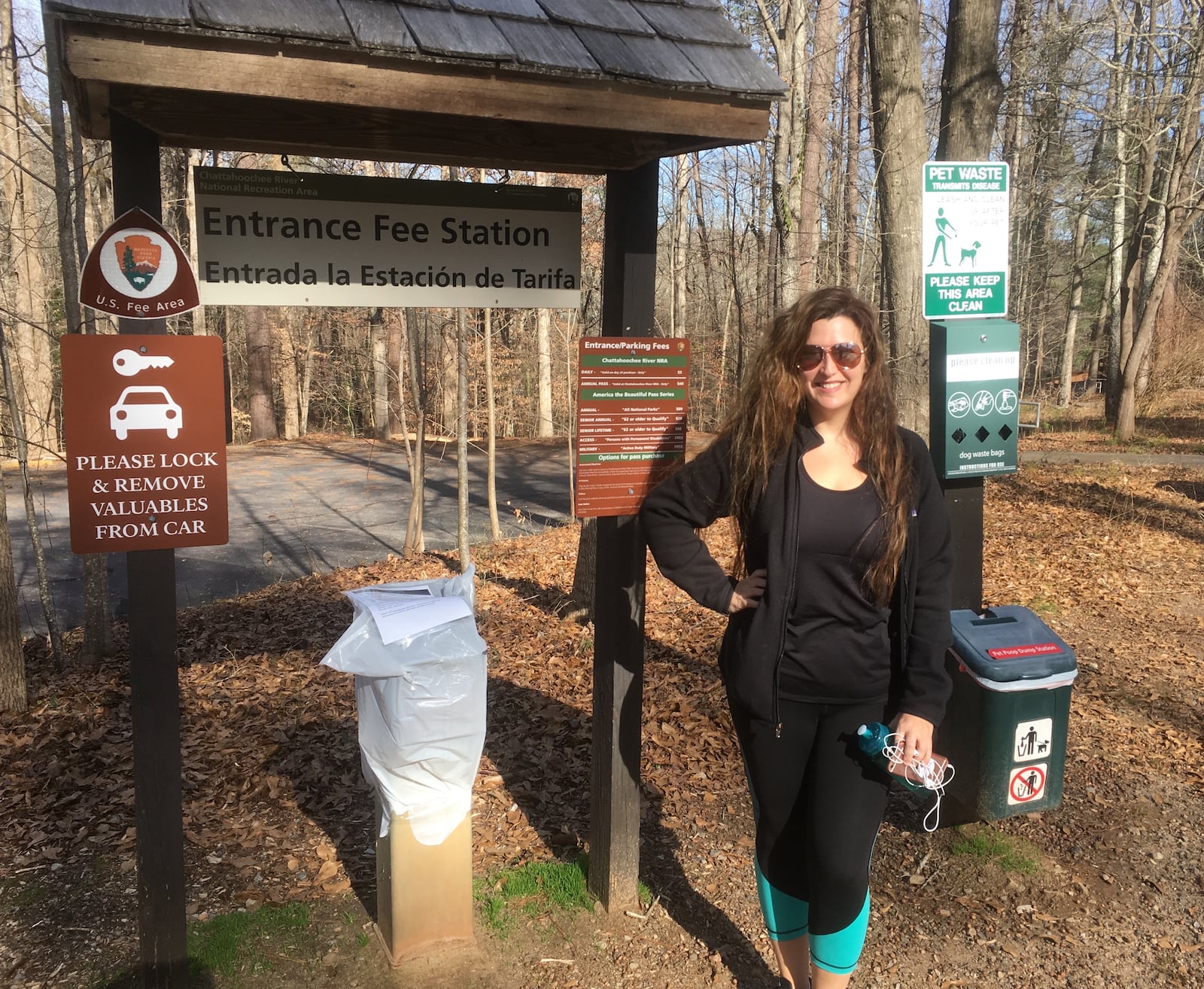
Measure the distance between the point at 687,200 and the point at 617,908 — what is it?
23211 millimetres

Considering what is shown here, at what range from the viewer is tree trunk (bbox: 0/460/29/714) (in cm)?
Answer: 505

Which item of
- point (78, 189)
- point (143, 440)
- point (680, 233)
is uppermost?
point (680, 233)

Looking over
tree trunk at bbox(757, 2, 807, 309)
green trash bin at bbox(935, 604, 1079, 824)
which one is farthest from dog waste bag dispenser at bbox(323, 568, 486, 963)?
tree trunk at bbox(757, 2, 807, 309)

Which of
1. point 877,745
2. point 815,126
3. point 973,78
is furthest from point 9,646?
point 815,126

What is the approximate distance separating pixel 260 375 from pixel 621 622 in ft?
76.4

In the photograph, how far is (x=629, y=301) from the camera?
3.04m

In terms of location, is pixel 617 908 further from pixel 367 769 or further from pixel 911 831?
pixel 911 831

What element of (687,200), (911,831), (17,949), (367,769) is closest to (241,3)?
(367,769)

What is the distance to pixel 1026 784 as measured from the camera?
3.41 metres

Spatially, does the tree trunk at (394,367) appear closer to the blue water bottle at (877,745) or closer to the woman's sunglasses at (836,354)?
the woman's sunglasses at (836,354)

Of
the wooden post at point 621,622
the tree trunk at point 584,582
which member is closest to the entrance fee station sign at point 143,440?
the wooden post at point 621,622

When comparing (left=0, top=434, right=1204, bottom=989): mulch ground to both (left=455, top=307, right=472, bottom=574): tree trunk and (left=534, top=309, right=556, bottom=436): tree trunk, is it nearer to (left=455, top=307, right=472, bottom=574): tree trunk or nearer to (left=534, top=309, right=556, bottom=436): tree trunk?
(left=455, top=307, right=472, bottom=574): tree trunk

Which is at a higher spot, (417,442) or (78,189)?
(78,189)

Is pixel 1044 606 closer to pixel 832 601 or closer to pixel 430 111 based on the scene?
pixel 832 601
